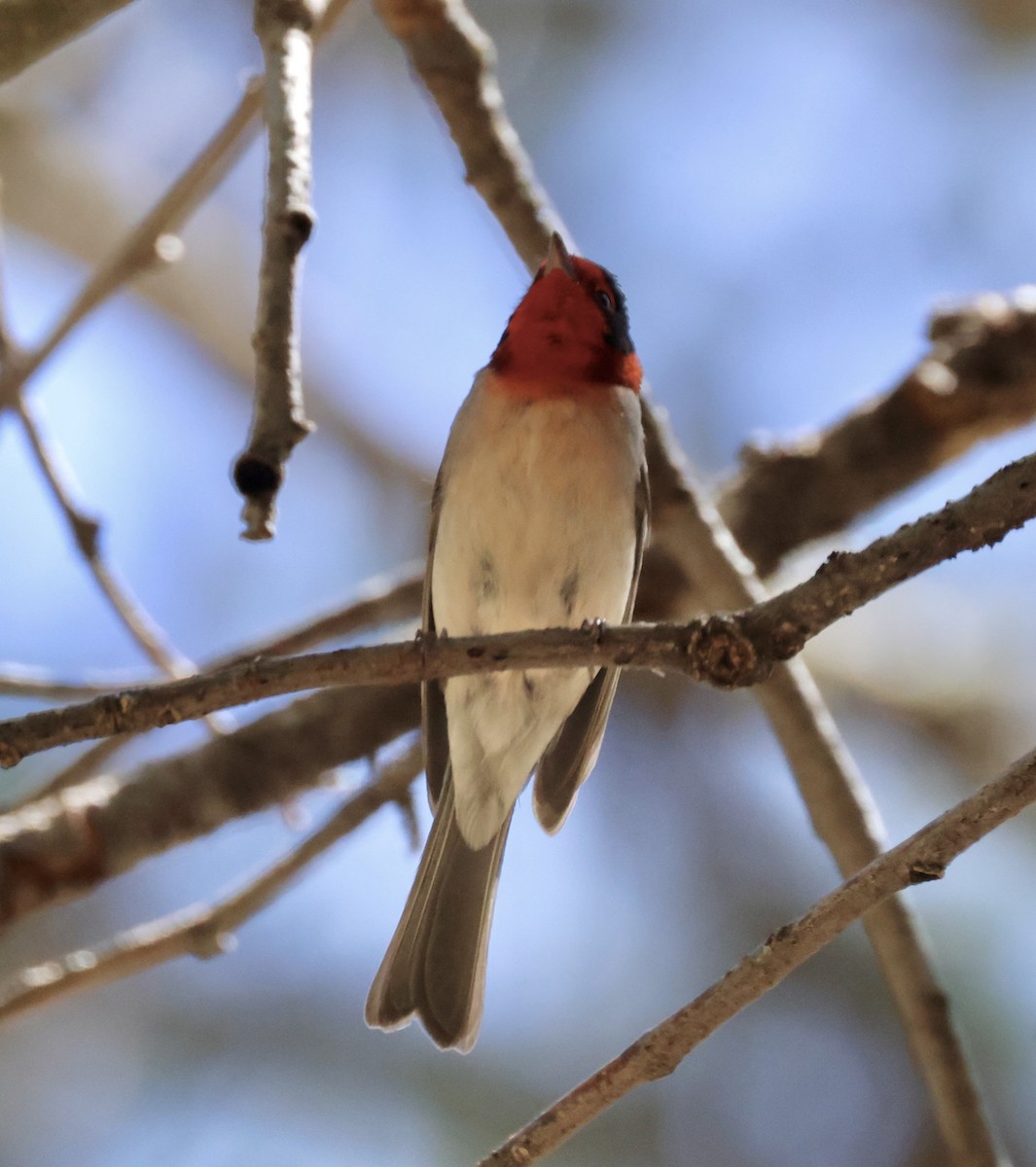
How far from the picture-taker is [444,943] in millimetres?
4051

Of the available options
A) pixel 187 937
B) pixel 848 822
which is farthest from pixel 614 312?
pixel 187 937

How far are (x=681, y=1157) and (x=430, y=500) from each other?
12.8 feet

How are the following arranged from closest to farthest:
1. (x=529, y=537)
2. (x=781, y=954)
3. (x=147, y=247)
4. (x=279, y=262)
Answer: (x=781, y=954)
(x=279, y=262)
(x=147, y=247)
(x=529, y=537)

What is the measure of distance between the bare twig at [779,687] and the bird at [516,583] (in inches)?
8.0

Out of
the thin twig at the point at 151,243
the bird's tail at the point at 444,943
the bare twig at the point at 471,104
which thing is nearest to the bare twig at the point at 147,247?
the thin twig at the point at 151,243

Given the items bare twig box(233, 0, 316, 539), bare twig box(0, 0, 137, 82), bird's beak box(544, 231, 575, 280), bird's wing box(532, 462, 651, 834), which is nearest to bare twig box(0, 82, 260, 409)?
bare twig box(233, 0, 316, 539)

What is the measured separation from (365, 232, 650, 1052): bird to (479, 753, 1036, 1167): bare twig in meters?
1.53

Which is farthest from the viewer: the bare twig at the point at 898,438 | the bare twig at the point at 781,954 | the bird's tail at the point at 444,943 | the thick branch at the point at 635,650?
the bare twig at the point at 898,438

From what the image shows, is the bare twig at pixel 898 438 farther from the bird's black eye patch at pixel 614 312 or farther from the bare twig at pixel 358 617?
the bare twig at pixel 358 617

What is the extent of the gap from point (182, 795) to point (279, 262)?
8.11 ft

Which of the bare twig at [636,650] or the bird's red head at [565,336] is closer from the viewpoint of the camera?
the bare twig at [636,650]

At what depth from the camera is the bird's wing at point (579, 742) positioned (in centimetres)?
431

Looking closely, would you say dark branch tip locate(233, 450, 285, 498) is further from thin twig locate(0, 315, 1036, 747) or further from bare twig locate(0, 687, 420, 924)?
bare twig locate(0, 687, 420, 924)

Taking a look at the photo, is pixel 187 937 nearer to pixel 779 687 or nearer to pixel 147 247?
pixel 779 687
